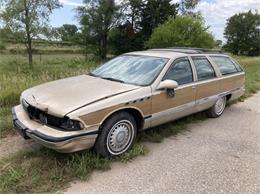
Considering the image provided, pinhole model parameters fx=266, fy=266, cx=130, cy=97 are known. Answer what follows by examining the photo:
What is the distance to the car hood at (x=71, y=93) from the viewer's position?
336 centimetres

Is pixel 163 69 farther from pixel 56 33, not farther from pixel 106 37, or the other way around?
pixel 106 37

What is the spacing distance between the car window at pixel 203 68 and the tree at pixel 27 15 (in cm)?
1991

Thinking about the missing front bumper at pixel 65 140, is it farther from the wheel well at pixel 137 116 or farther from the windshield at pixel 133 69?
the windshield at pixel 133 69

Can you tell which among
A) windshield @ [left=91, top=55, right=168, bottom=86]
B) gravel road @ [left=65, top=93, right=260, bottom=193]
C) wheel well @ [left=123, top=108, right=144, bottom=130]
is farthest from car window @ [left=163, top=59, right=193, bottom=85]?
gravel road @ [left=65, top=93, right=260, bottom=193]

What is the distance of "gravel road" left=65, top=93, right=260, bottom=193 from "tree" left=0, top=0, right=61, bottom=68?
20501 mm

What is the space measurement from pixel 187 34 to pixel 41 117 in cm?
1844

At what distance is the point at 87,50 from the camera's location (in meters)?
35.9

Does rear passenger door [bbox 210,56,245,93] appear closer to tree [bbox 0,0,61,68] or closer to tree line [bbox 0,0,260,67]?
tree line [bbox 0,0,260,67]

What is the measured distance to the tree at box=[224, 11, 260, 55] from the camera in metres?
59.0

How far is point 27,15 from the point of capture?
21.8 m

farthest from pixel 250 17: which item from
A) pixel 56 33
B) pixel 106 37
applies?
pixel 56 33

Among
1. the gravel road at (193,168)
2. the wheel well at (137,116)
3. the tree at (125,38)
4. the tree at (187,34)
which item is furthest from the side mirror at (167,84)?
the tree at (125,38)

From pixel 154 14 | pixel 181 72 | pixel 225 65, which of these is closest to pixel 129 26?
pixel 154 14

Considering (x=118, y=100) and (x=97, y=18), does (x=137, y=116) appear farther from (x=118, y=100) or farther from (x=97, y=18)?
(x=97, y=18)
